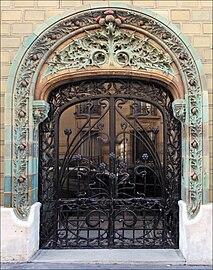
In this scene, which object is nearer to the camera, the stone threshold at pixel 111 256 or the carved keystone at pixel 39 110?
the stone threshold at pixel 111 256

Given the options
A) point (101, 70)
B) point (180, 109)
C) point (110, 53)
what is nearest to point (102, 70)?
point (101, 70)

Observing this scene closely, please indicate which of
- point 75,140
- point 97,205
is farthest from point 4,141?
point 97,205

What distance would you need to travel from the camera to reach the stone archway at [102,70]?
554cm

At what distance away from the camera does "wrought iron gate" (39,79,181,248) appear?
6.06 m

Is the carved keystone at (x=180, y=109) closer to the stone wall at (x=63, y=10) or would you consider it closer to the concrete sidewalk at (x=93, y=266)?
the stone wall at (x=63, y=10)

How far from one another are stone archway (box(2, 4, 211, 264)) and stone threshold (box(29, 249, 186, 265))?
0.85 m

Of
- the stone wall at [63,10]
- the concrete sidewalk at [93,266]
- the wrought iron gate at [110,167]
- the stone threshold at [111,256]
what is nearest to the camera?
the concrete sidewalk at [93,266]

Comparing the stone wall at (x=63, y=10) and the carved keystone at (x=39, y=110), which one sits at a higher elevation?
the stone wall at (x=63, y=10)

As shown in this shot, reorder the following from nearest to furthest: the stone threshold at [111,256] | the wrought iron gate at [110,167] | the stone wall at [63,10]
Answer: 1. the stone threshold at [111,256]
2. the stone wall at [63,10]
3. the wrought iron gate at [110,167]

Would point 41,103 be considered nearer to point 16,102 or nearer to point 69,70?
point 16,102

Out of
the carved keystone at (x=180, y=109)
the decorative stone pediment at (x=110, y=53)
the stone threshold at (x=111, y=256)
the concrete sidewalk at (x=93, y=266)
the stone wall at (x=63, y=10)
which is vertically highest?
the stone wall at (x=63, y=10)

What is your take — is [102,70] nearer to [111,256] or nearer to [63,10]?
[63,10]

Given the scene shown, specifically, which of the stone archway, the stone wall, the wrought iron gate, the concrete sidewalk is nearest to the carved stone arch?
the stone archway

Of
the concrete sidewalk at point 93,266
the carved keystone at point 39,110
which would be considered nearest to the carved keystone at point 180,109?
the carved keystone at point 39,110
